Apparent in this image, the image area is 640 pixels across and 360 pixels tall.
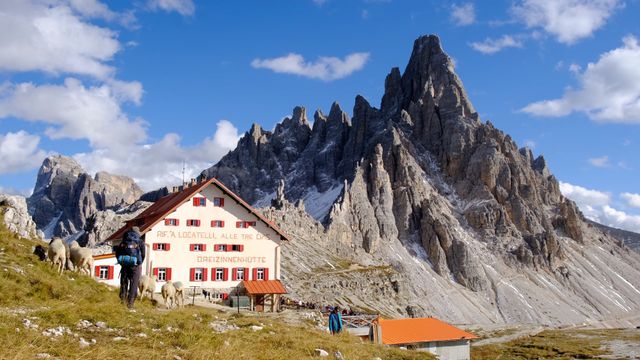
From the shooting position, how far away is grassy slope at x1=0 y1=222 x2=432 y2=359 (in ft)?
38.2

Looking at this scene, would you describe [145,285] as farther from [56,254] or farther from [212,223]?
[212,223]

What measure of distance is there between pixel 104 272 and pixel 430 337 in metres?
30.7

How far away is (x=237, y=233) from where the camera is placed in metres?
54.3

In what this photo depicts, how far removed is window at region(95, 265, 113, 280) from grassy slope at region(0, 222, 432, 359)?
23.4 m

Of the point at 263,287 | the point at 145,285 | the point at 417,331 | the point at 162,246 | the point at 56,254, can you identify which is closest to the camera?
the point at 56,254

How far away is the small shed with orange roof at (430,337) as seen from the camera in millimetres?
50162

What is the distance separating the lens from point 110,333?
14.5 metres

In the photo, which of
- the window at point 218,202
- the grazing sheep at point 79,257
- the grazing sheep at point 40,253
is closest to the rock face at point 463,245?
the window at point 218,202

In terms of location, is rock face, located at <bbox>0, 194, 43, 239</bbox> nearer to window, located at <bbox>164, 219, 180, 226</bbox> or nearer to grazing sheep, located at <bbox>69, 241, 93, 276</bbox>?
grazing sheep, located at <bbox>69, 241, 93, 276</bbox>

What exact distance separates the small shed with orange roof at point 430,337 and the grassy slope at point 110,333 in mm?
31695

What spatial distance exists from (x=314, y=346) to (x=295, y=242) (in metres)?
97.7

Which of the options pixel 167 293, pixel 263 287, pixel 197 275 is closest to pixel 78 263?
pixel 167 293

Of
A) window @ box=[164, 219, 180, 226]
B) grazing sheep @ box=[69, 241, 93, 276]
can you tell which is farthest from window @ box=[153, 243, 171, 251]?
grazing sheep @ box=[69, 241, 93, 276]

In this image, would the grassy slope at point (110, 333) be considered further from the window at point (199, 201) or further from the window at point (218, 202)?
the window at point (218, 202)
